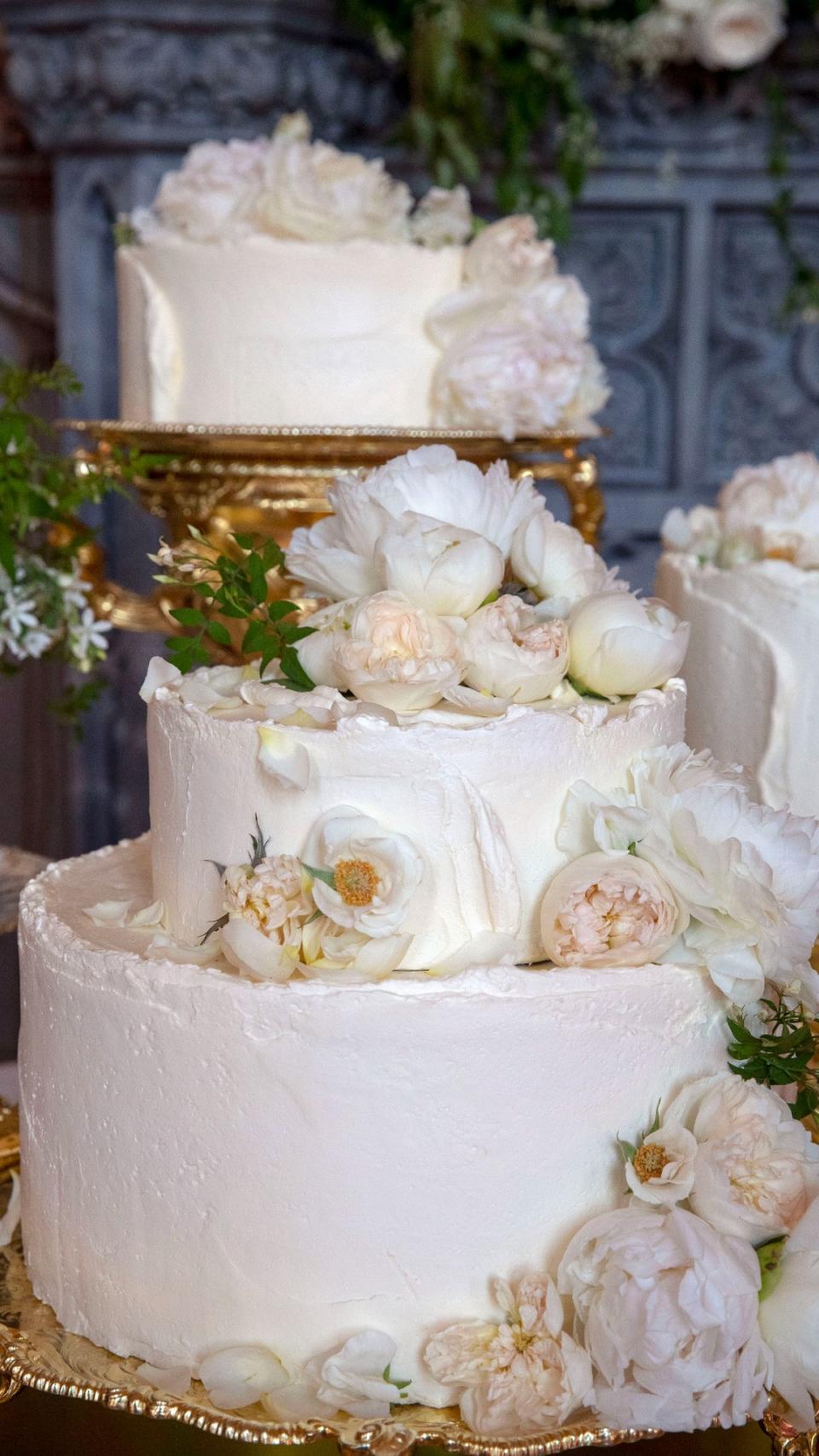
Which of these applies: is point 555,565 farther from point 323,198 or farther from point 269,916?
point 323,198

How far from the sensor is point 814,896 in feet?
3.73

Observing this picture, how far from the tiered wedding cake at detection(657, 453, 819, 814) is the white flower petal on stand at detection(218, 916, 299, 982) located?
71 centimetres

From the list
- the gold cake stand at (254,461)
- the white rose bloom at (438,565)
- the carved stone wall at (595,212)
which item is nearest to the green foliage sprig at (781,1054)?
the white rose bloom at (438,565)

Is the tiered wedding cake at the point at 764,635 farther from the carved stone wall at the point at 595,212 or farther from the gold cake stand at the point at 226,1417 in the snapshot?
the carved stone wall at the point at 595,212

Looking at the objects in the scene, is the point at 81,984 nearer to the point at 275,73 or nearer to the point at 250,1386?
the point at 250,1386

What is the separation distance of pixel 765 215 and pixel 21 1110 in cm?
225

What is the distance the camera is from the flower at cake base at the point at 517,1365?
3.55 feet

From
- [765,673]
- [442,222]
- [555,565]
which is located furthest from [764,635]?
[442,222]

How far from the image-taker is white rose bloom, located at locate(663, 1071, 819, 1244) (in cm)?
112

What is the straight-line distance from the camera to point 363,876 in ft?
3.60

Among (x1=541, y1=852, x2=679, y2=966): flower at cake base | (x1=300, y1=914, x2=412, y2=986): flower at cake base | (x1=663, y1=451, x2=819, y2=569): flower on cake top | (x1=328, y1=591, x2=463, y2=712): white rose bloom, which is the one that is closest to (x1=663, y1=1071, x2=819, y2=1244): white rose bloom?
(x1=541, y1=852, x2=679, y2=966): flower at cake base

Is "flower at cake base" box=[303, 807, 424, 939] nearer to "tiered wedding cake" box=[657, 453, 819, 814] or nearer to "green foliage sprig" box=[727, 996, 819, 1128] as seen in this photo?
"green foliage sprig" box=[727, 996, 819, 1128]

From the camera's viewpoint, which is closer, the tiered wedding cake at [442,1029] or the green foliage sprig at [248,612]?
the tiered wedding cake at [442,1029]


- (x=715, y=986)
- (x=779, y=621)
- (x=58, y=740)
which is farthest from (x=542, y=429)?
(x=58, y=740)
